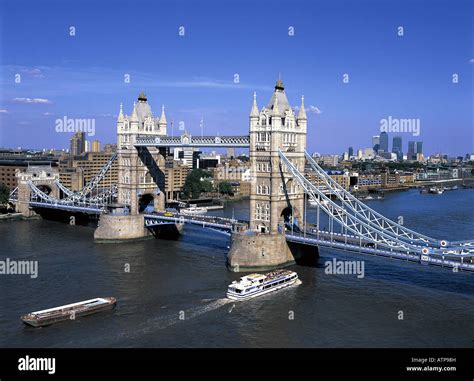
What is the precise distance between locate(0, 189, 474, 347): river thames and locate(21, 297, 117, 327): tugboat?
47cm

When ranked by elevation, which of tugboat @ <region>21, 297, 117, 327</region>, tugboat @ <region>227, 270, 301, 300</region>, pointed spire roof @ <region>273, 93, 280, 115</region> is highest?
pointed spire roof @ <region>273, 93, 280, 115</region>

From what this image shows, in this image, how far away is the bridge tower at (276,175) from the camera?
4679 centimetres

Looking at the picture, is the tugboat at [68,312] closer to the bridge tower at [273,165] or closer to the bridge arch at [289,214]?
the bridge tower at [273,165]

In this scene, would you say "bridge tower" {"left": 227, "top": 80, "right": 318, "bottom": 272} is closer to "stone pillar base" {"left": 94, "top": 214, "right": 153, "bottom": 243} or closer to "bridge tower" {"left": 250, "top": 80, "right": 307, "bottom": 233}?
"bridge tower" {"left": 250, "top": 80, "right": 307, "bottom": 233}

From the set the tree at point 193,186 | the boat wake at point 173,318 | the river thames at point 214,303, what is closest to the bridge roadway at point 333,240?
the river thames at point 214,303

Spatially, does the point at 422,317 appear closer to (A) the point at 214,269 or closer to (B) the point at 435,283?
(B) the point at 435,283

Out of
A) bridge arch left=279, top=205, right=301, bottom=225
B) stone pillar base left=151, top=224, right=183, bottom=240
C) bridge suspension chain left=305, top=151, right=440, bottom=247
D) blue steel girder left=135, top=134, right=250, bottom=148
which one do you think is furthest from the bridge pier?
stone pillar base left=151, top=224, right=183, bottom=240

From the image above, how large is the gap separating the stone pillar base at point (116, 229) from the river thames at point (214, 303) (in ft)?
10.5

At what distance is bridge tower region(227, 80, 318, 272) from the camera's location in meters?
46.8

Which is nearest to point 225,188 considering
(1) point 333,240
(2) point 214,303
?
(1) point 333,240

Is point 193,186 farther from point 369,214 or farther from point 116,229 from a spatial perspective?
point 369,214

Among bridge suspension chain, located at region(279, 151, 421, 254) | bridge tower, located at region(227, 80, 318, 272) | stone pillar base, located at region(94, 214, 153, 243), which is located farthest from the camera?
stone pillar base, located at region(94, 214, 153, 243)

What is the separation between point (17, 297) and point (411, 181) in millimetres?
147144
